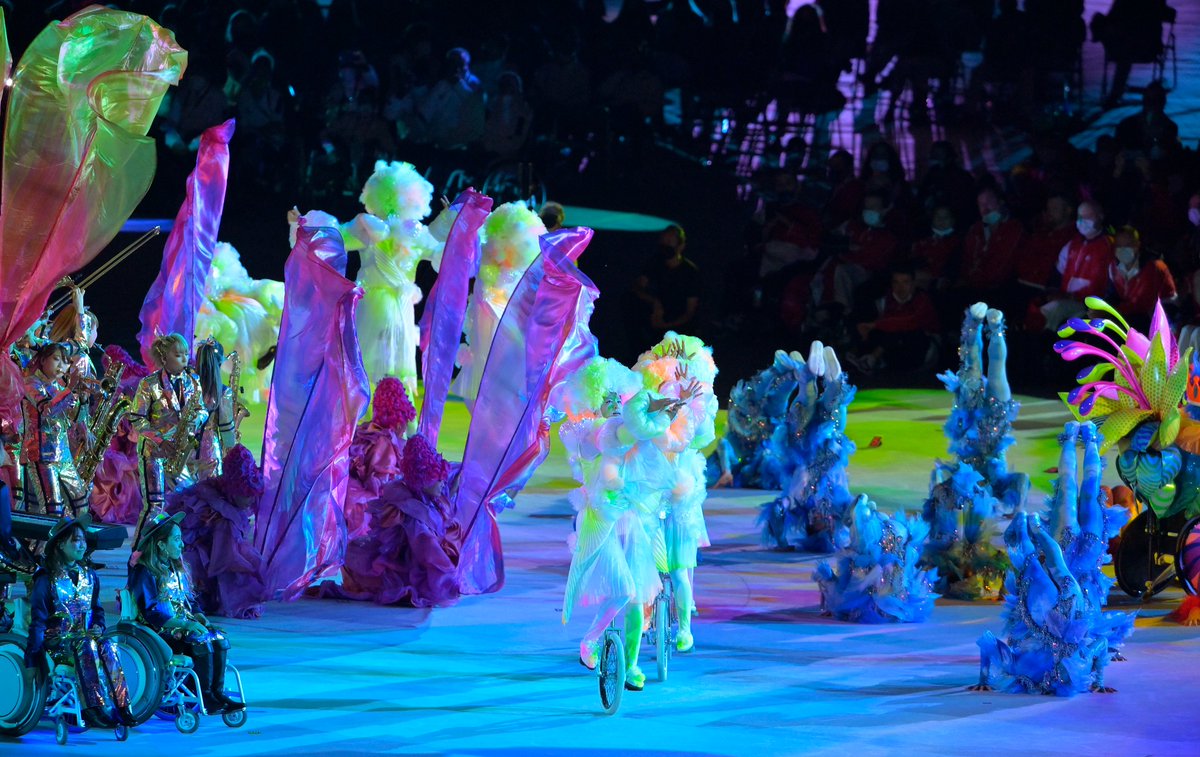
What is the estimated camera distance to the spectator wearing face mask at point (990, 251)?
14102 millimetres

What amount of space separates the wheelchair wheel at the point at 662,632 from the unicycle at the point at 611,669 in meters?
0.47

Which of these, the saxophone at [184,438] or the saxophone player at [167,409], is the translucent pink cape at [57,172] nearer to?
the saxophone player at [167,409]

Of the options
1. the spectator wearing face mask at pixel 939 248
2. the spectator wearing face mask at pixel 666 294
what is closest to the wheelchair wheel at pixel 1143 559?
the spectator wearing face mask at pixel 939 248

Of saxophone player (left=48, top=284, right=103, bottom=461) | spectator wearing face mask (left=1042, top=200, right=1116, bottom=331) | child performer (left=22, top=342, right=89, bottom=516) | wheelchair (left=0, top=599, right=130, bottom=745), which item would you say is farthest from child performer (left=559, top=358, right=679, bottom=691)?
spectator wearing face mask (left=1042, top=200, right=1116, bottom=331)

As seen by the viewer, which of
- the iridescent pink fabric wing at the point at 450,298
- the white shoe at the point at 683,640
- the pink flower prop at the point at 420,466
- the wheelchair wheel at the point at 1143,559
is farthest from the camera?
the iridescent pink fabric wing at the point at 450,298

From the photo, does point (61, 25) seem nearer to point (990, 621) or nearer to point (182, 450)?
point (182, 450)

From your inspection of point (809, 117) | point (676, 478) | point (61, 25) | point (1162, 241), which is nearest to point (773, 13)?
point (809, 117)

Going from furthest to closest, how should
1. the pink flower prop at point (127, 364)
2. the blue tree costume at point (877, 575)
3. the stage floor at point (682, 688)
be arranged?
the pink flower prop at point (127, 364), the blue tree costume at point (877, 575), the stage floor at point (682, 688)

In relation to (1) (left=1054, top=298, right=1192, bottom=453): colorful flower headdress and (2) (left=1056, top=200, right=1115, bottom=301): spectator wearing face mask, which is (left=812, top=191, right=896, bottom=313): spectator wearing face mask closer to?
(2) (left=1056, top=200, right=1115, bottom=301): spectator wearing face mask

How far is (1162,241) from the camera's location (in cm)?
1419

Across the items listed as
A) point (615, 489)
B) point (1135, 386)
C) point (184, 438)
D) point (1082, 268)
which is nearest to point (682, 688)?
point (615, 489)

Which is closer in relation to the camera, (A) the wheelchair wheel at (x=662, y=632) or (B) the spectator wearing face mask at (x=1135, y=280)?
(A) the wheelchair wheel at (x=662, y=632)

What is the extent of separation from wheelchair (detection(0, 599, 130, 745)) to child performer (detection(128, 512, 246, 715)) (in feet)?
1.01

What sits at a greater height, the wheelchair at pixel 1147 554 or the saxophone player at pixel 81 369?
the saxophone player at pixel 81 369
